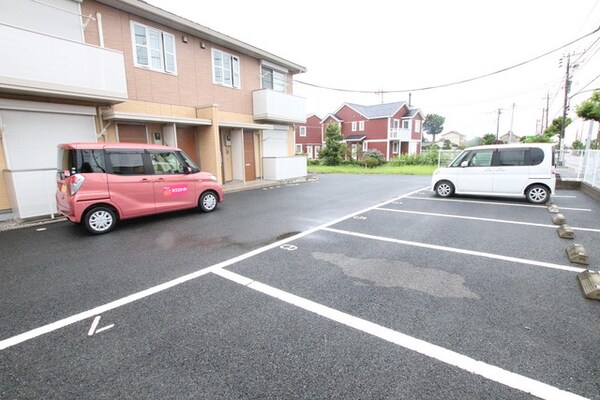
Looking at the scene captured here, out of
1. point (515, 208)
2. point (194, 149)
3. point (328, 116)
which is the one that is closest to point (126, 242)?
point (194, 149)

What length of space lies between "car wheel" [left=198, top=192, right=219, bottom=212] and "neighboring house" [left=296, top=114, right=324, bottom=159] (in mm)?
32609

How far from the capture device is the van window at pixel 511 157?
8.53 meters

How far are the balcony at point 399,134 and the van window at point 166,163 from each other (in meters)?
31.2

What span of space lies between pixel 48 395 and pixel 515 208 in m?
9.70

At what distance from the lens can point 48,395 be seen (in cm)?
199

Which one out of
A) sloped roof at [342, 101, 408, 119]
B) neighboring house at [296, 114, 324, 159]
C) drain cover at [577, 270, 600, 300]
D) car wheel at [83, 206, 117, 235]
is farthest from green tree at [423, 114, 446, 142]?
car wheel at [83, 206, 117, 235]

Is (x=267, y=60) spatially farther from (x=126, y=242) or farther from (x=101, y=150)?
(x=126, y=242)

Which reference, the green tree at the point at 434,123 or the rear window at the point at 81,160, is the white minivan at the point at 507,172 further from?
the green tree at the point at 434,123

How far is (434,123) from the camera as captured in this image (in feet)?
252

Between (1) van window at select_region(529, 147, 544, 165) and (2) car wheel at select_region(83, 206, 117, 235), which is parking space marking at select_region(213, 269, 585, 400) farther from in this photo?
(1) van window at select_region(529, 147, 544, 165)

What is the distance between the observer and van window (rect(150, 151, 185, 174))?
6.84m

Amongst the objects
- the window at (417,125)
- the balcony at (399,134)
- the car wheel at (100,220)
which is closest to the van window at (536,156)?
the car wheel at (100,220)

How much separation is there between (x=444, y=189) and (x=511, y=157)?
2.03 m

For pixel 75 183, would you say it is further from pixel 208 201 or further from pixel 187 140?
pixel 187 140
